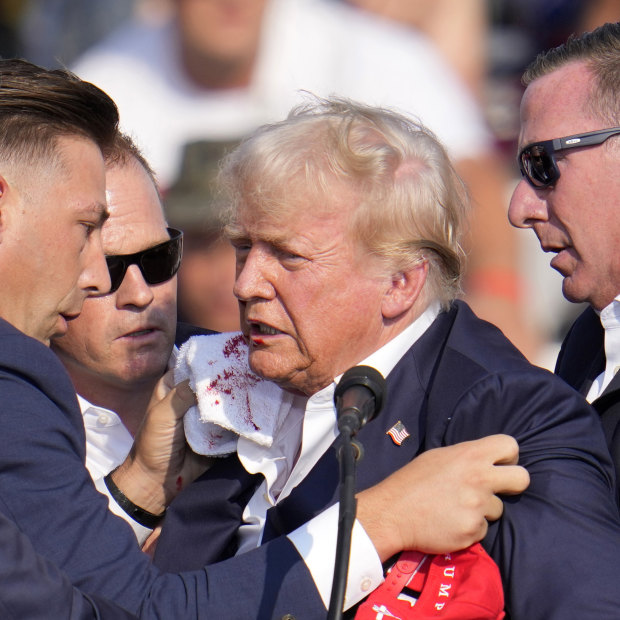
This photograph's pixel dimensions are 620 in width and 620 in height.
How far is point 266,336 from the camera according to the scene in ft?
9.09

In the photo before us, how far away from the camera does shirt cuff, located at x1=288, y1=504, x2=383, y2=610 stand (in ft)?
7.50

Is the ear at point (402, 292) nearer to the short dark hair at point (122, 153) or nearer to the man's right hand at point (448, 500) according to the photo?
the man's right hand at point (448, 500)

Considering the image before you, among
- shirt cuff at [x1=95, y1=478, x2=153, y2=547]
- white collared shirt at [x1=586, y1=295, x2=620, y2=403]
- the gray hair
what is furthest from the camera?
shirt cuff at [x1=95, y1=478, x2=153, y2=547]

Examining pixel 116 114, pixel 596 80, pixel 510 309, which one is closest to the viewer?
pixel 596 80

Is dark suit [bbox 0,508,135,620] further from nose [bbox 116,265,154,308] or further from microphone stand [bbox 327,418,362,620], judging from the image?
nose [bbox 116,265,154,308]

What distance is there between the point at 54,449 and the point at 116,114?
1194mm

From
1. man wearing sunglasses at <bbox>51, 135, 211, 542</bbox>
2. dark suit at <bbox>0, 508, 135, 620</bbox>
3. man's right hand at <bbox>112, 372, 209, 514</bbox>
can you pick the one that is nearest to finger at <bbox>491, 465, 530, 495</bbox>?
dark suit at <bbox>0, 508, 135, 620</bbox>

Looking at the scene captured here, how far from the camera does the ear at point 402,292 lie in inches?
107

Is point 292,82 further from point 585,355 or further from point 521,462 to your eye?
point 521,462

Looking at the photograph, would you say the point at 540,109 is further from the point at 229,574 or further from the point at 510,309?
the point at 510,309

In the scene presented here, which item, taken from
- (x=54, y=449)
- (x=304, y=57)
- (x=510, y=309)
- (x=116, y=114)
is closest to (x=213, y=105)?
(x=304, y=57)

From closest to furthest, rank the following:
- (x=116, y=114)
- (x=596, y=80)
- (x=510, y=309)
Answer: (x=596, y=80) < (x=116, y=114) < (x=510, y=309)

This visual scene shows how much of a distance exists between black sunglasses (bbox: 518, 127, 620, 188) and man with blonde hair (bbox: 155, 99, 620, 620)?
25 cm

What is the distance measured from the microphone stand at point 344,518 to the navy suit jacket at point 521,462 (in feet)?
1.36
